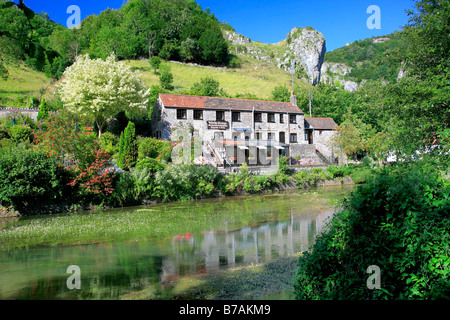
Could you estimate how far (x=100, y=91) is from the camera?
30.4m

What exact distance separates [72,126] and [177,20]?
71.7 meters

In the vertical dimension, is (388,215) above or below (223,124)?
below

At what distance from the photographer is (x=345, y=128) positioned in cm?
3788

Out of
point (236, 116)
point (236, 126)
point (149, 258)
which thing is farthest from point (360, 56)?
point (149, 258)

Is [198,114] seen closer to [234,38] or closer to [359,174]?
[359,174]

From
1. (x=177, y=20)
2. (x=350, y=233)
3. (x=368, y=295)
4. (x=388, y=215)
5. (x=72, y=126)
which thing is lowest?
(x=368, y=295)

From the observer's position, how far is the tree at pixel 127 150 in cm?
2498

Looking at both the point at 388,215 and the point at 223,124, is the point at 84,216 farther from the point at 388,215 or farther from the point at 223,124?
the point at 223,124

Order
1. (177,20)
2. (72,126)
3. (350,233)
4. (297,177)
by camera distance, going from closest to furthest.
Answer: (350,233)
(72,126)
(297,177)
(177,20)

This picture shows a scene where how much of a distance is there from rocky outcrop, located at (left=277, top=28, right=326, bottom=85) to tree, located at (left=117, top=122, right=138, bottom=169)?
92584 mm

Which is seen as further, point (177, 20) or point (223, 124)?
point (177, 20)

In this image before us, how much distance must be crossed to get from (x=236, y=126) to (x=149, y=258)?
96.3ft
